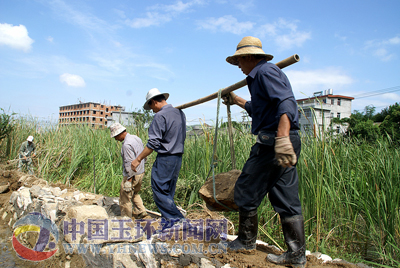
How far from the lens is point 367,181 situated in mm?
3154

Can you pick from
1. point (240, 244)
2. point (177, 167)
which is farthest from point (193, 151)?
point (240, 244)

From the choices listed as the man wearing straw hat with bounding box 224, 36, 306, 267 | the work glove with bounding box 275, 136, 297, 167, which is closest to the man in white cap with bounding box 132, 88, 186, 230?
the man wearing straw hat with bounding box 224, 36, 306, 267

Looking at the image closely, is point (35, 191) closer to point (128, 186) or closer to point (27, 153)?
point (128, 186)

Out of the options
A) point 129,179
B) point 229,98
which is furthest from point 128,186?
point 229,98

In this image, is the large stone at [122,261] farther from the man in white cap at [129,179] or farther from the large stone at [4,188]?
the large stone at [4,188]

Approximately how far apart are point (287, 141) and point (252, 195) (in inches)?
21.5

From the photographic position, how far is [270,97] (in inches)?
74.6

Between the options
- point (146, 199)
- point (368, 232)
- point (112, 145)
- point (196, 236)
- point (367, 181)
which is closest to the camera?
point (196, 236)

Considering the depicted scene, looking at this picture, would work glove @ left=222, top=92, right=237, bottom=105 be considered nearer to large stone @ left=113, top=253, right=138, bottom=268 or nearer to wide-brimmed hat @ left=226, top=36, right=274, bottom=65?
wide-brimmed hat @ left=226, top=36, right=274, bottom=65

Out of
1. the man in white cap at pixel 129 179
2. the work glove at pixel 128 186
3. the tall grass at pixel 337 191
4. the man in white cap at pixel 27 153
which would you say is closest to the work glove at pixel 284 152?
the tall grass at pixel 337 191

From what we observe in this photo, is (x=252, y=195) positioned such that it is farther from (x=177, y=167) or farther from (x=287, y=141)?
(x=177, y=167)

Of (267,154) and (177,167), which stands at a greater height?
(267,154)

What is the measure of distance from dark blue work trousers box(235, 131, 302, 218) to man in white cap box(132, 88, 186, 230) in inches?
50.8

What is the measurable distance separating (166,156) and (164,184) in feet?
1.10
